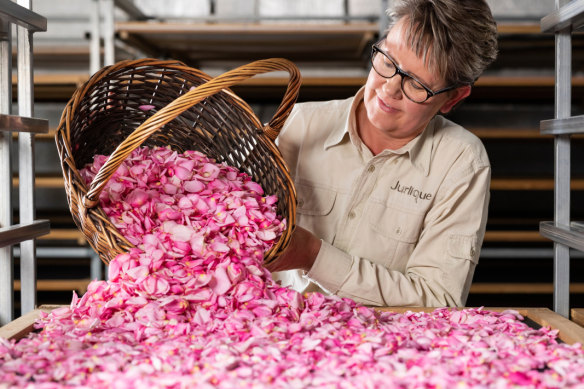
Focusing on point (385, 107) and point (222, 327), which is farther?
point (385, 107)

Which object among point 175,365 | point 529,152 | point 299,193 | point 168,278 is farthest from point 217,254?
point 529,152

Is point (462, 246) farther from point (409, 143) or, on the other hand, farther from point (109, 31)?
point (109, 31)

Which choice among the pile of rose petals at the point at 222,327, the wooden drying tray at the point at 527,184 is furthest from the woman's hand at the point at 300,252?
the wooden drying tray at the point at 527,184

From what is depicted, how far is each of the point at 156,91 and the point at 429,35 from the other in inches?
24.6

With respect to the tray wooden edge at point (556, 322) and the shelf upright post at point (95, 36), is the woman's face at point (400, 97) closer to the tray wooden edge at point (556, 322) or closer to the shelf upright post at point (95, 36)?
the tray wooden edge at point (556, 322)

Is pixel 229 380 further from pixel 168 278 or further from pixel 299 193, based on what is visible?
pixel 299 193

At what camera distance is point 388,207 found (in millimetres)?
1468

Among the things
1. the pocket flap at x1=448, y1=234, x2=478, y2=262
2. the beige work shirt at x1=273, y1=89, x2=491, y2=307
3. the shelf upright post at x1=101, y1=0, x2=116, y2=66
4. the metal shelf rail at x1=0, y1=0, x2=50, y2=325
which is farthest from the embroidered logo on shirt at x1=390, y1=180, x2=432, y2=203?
the shelf upright post at x1=101, y1=0, x2=116, y2=66

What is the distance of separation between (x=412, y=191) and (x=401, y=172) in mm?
59

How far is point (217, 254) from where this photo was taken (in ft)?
3.25

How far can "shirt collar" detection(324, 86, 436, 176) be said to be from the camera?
4.75 feet

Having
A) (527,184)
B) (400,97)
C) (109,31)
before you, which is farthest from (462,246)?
(109,31)

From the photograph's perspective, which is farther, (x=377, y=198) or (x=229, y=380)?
(x=377, y=198)

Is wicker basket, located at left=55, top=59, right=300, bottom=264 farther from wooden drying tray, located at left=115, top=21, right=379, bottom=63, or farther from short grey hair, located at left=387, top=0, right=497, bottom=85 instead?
wooden drying tray, located at left=115, top=21, right=379, bottom=63
